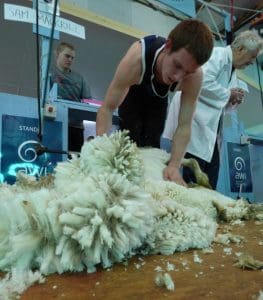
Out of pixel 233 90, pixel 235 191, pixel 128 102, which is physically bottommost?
pixel 235 191

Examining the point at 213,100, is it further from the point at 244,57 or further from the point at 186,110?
the point at 186,110

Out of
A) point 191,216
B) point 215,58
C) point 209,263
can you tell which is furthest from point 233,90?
point 209,263

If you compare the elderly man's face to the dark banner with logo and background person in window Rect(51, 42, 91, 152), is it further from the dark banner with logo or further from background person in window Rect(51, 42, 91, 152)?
background person in window Rect(51, 42, 91, 152)

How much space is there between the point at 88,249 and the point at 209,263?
181mm

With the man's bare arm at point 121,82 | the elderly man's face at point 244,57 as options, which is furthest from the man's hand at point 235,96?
the man's bare arm at point 121,82

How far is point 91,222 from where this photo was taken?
1.48 feet

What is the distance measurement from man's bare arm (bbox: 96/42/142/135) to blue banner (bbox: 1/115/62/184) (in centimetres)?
35

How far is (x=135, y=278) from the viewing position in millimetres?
441

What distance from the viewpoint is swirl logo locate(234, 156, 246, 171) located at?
2430 mm

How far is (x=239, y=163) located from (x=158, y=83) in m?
1.36

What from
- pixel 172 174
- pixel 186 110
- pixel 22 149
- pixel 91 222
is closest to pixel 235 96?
pixel 186 110

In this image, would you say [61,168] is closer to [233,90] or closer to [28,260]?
[28,260]

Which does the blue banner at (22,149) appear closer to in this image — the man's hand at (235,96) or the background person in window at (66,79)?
the background person in window at (66,79)

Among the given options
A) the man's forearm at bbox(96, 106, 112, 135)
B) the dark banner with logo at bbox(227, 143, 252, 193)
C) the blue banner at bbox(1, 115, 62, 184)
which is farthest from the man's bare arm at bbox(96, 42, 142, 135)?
the dark banner with logo at bbox(227, 143, 252, 193)
